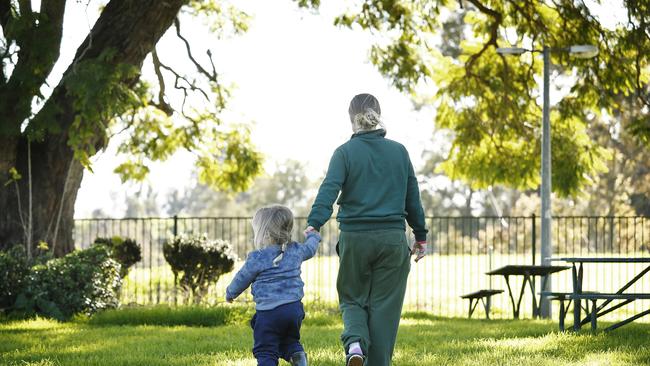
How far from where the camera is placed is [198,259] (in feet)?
57.5

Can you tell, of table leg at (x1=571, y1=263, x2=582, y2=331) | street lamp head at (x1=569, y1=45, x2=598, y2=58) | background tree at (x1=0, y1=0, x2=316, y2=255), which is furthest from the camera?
street lamp head at (x1=569, y1=45, x2=598, y2=58)

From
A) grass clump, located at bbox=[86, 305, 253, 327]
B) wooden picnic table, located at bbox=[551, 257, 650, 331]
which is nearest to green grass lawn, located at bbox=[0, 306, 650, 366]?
grass clump, located at bbox=[86, 305, 253, 327]

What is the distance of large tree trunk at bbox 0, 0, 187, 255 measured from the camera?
1498 centimetres

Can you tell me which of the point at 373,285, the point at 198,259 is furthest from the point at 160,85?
the point at 373,285

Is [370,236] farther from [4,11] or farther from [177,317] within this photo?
[4,11]

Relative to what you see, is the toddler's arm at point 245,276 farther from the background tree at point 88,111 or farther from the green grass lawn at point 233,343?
the background tree at point 88,111

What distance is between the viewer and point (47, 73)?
1377cm

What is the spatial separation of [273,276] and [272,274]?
14mm

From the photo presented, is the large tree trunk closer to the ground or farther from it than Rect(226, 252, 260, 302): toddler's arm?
farther from it

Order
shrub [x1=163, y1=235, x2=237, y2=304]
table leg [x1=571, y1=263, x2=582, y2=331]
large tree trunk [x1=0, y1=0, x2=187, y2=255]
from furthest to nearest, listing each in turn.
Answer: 1. shrub [x1=163, y1=235, x2=237, y2=304]
2. large tree trunk [x1=0, y1=0, x2=187, y2=255]
3. table leg [x1=571, y1=263, x2=582, y2=331]

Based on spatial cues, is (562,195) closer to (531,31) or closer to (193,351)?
(531,31)

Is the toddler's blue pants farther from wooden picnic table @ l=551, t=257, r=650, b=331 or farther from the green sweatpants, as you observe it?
wooden picnic table @ l=551, t=257, r=650, b=331

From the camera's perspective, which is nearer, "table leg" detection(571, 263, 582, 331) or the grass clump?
"table leg" detection(571, 263, 582, 331)

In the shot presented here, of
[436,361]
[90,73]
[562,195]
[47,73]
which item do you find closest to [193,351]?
[436,361]
